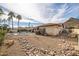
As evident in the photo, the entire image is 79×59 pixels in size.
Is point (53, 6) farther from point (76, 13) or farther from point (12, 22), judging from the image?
point (12, 22)

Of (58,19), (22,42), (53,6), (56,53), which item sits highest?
(53,6)

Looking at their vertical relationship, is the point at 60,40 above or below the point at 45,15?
below

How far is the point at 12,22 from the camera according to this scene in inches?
73.1

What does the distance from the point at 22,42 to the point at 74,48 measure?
0.60 m

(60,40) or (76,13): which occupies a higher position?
(76,13)

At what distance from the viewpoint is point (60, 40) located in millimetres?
1855

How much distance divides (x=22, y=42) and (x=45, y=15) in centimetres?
41

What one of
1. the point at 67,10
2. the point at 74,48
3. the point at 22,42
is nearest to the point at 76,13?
the point at 67,10

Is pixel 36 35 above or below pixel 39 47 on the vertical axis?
above

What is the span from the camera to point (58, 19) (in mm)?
1863

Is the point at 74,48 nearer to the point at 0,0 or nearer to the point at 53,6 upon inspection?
the point at 53,6

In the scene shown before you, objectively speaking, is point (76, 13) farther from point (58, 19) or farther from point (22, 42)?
point (22, 42)

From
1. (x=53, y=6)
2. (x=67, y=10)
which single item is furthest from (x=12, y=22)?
(x=67, y=10)

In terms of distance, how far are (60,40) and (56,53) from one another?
0.15 meters
